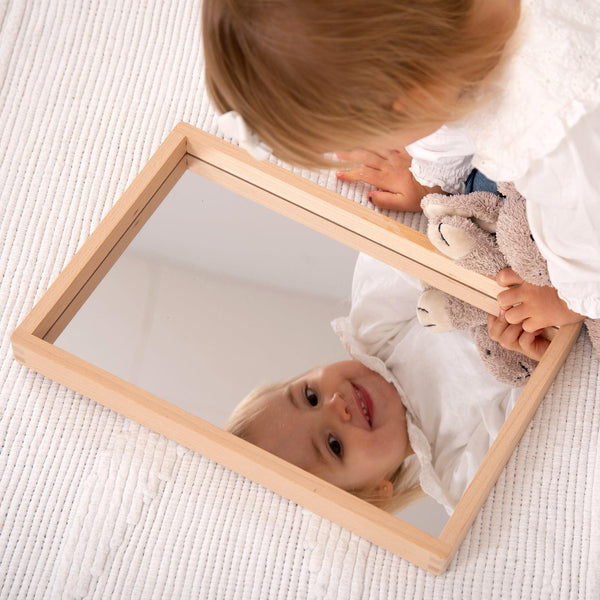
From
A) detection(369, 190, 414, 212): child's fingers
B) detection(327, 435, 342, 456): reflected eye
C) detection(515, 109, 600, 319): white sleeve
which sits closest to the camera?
detection(515, 109, 600, 319): white sleeve

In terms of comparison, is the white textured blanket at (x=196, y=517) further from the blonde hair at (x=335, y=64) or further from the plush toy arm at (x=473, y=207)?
the blonde hair at (x=335, y=64)

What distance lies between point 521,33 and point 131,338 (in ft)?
1.44

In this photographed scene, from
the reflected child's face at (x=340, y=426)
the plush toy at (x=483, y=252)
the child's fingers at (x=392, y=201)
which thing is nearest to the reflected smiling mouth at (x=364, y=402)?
the reflected child's face at (x=340, y=426)

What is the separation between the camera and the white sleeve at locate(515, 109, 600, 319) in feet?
2.23

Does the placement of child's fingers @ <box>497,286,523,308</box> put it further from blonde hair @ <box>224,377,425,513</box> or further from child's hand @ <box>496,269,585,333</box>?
blonde hair @ <box>224,377,425,513</box>

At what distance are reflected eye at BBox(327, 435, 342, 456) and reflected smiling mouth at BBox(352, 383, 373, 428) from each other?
0.04m

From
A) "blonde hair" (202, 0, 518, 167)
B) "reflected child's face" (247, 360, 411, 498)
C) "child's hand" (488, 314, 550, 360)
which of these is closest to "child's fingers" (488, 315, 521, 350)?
"child's hand" (488, 314, 550, 360)

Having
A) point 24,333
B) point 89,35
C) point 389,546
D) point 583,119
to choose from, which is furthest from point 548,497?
point 89,35

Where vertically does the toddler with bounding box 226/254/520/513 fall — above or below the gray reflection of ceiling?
below

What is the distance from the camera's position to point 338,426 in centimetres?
80

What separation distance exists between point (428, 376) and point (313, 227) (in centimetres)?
19

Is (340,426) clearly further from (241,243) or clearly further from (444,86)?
(444,86)

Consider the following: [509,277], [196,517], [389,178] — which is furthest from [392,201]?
[196,517]

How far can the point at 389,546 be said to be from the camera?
2.48ft
